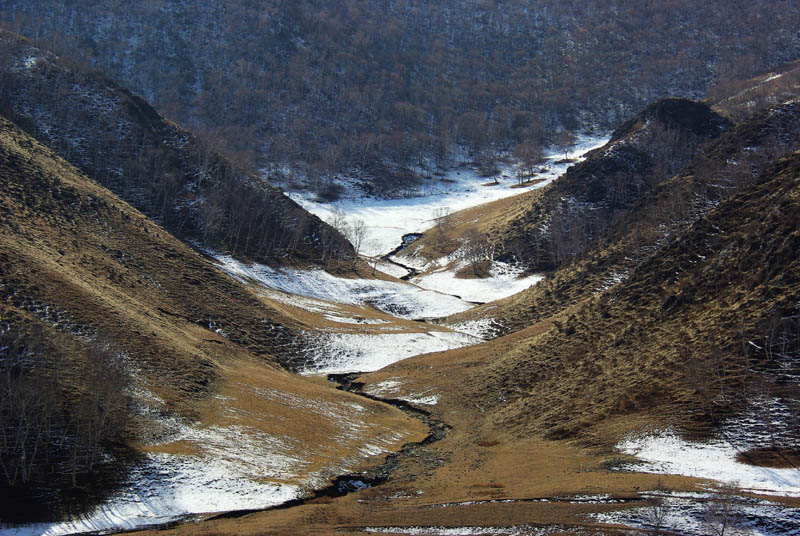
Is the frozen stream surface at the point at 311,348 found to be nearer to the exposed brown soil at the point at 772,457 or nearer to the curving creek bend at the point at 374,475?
the curving creek bend at the point at 374,475

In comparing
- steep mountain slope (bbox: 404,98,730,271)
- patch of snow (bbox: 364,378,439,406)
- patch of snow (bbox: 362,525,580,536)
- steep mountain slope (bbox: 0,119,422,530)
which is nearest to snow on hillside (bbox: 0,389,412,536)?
steep mountain slope (bbox: 0,119,422,530)

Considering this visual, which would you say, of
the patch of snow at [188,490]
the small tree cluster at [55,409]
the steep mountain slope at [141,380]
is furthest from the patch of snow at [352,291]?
the patch of snow at [188,490]

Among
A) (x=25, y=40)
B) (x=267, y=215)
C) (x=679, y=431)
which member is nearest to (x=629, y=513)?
(x=679, y=431)

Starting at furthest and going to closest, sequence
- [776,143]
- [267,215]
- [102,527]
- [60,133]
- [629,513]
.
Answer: [267,215], [60,133], [776,143], [102,527], [629,513]

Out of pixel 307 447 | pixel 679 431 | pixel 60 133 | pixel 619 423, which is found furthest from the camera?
pixel 60 133

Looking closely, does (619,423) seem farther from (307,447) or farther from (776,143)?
(776,143)

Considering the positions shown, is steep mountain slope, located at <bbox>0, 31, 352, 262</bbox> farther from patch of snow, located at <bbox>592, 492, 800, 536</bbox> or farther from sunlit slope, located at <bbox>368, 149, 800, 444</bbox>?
patch of snow, located at <bbox>592, 492, 800, 536</bbox>

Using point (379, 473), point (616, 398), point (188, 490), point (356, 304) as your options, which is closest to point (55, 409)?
point (188, 490)
